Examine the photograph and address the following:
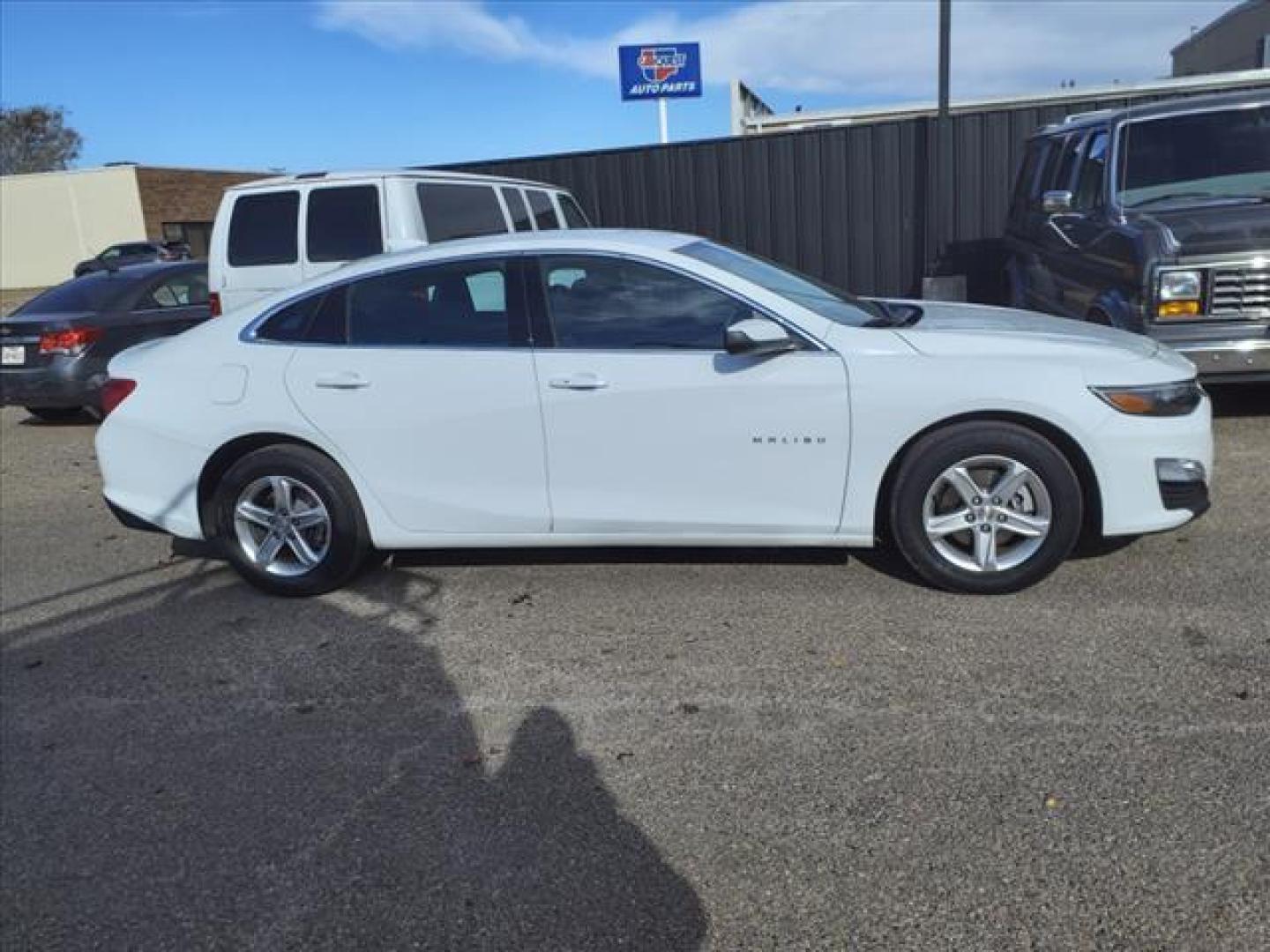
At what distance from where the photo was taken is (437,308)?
483cm

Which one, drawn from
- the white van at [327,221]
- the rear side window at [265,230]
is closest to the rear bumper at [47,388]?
the white van at [327,221]

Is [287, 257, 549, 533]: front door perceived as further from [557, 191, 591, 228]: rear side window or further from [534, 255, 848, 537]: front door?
[557, 191, 591, 228]: rear side window

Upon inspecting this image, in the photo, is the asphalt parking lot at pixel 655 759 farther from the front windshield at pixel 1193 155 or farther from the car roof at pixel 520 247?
the front windshield at pixel 1193 155

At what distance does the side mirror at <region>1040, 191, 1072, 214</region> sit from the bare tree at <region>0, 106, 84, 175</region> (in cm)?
7074

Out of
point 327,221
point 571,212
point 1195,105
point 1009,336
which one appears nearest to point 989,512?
point 1009,336

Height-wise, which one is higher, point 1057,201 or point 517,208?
point 517,208

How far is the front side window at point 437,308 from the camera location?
4.75 metres

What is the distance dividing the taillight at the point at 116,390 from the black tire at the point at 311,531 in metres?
0.66

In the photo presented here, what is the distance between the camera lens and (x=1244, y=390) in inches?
327

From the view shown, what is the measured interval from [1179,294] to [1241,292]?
35 cm

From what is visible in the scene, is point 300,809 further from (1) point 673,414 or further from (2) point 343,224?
(2) point 343,224

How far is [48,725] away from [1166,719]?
3916 mm

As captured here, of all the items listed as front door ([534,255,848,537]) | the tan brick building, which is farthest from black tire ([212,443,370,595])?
the tan brick building

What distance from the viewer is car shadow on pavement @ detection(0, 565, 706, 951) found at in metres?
2.72
